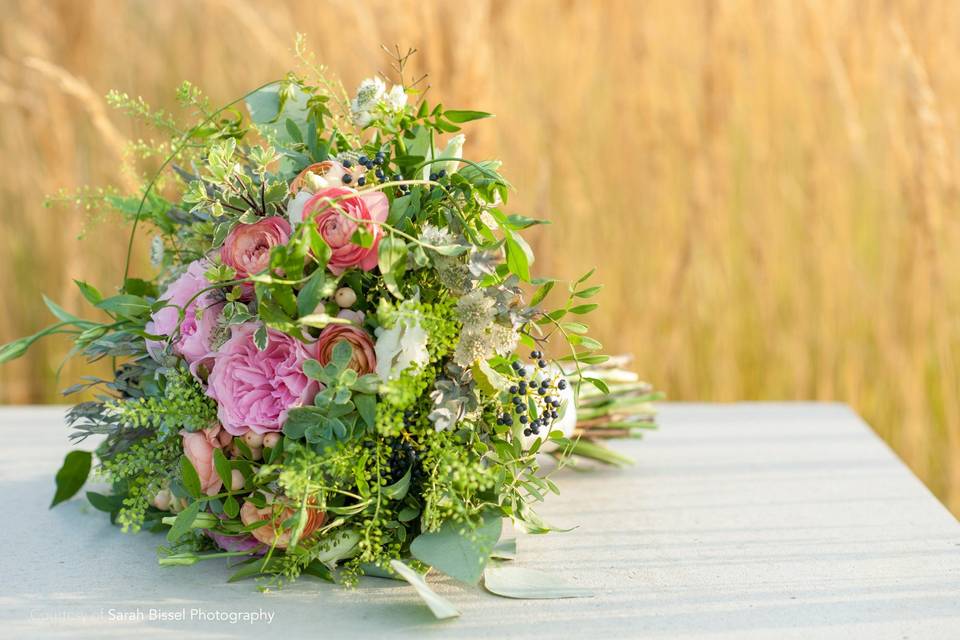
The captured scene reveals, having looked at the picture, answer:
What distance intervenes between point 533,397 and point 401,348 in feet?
0.41

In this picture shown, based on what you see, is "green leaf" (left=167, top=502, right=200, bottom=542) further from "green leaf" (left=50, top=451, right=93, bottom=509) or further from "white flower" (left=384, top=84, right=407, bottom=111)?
"white flower" (left=384, top=84, right=407, bottom=111)

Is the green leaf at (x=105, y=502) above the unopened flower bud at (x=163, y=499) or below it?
below

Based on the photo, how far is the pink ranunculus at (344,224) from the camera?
734mm

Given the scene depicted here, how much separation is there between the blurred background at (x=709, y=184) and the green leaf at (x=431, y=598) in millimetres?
1047

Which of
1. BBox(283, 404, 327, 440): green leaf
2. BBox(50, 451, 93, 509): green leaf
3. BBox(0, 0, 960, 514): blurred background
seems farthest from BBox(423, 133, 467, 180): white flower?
BBox(0, 0, 960, 514): blurred background

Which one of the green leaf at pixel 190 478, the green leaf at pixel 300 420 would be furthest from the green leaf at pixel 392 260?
the green leaf at pixel 190 478

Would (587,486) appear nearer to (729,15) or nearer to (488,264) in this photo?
(488,264)

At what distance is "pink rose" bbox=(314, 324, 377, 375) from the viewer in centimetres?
76

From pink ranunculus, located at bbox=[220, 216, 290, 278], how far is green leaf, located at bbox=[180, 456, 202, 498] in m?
0.15

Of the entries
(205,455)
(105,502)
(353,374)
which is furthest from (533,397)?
(105,502)

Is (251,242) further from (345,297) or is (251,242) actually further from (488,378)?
(488,378)

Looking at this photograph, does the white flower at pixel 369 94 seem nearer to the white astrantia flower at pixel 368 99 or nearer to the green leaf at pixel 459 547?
the white astrantia flower at pixel 368 99

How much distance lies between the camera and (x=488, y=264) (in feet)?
2.50

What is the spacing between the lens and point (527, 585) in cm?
76
